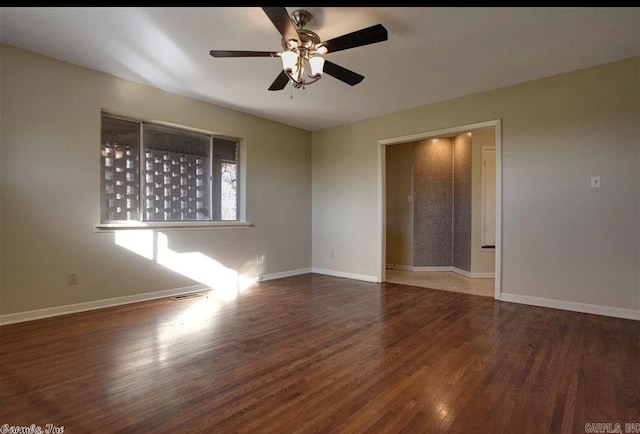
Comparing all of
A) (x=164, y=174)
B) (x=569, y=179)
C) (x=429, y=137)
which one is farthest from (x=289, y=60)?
(x=569, y=179)

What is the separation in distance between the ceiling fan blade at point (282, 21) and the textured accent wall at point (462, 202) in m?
4.48

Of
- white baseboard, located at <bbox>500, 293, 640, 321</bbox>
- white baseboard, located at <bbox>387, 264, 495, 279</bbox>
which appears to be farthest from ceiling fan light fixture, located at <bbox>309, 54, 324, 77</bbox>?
white baseboard, located at <bbox>387, 264, 495, 279</bbox>

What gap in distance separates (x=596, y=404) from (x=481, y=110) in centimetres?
339

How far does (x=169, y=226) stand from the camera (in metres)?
4.14

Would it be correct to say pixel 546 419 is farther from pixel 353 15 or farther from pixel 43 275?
pixel 43 275

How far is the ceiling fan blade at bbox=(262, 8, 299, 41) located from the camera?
205 cm

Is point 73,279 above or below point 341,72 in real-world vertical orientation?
below

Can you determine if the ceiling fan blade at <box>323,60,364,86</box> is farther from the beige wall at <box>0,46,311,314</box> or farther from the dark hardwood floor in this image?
the beige wall at <box>0,46,311,314</box>

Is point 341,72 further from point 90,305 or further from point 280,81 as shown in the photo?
point 90,305

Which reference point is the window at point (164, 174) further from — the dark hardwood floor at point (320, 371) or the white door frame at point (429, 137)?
→ the white door frame at point (429, 137)

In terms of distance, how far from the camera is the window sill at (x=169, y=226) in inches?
143

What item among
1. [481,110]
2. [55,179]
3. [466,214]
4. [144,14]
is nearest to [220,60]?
[144,14]

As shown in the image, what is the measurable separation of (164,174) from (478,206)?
4970 millimetres

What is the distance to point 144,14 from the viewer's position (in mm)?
2535
